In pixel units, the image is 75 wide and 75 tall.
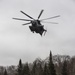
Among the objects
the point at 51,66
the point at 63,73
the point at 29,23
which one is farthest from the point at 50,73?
the point at 29,23

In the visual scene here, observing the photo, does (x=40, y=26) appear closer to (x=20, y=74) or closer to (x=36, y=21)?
(x=36, y=21)

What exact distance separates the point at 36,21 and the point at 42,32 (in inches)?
79.3

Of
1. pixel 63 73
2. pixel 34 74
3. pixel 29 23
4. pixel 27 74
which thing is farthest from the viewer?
pixel 34 74

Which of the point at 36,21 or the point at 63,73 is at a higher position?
the point at 36,21

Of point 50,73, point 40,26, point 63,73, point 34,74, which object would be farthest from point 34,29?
point 34,74

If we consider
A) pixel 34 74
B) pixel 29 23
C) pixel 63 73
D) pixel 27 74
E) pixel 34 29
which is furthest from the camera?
pixel 34 74

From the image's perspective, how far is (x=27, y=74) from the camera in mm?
92062

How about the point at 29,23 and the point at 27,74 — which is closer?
the point at 29,23

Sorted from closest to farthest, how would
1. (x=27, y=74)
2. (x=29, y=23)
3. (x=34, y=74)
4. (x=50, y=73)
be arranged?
(x=29, y=23), (x=50, y=73), (x=27, y=74), (x=34, y=74)

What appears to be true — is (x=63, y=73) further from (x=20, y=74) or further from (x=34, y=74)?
(x=34, y=74)

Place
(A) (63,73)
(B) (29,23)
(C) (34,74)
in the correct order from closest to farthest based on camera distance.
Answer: (B) (29,23)
(A) (63,73)
(C) (34,74)

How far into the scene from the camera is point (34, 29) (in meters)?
36.5

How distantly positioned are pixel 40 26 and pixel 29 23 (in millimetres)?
2561

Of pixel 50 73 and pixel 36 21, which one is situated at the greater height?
pixel 36 21
